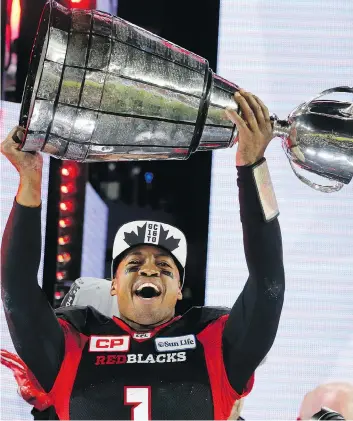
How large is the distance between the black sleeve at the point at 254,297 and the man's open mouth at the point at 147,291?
0.22m

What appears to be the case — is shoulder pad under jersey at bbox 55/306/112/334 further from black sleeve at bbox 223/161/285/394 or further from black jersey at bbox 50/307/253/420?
black sleeve at bbox 223/161/285/394

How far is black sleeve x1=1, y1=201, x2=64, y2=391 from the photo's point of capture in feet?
5.23

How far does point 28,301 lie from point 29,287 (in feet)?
0.11

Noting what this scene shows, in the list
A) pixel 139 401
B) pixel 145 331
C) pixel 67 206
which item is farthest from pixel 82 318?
pixel 67 206

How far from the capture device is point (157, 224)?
77.4 inches

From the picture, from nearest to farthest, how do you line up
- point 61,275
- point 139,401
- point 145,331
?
1. point 139,401
2. point 145,331
3. point 61,275

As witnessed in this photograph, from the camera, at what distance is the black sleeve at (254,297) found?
4.99 ft

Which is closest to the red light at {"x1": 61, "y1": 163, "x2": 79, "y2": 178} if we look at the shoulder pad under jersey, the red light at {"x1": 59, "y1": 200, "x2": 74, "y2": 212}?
the red light at {"x1": 59, "y1": 200, "x2": 74, "y2": 212}

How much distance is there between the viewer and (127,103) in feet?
4.03

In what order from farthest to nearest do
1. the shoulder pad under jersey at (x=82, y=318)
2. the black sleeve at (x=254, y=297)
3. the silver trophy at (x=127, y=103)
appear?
the shoulder pad under jersey at (x=82, y=318)
the black sleeve at (x=254, y=297)
the silver trophy at (x=127, y=103)

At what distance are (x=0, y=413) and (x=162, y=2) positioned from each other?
1.38 meters

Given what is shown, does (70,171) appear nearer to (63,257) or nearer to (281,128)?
(63,257)

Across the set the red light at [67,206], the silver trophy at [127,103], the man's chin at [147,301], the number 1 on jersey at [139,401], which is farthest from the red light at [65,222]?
the silver trophy at [127,103]

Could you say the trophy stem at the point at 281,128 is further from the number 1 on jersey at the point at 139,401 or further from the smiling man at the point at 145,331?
the number 1 on jersey at the point at 139,401
